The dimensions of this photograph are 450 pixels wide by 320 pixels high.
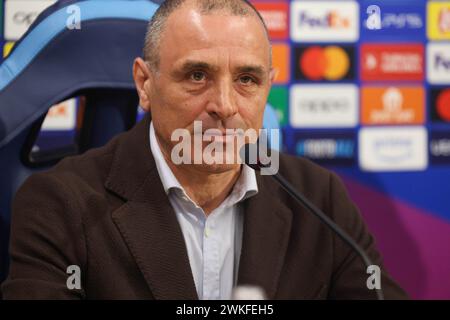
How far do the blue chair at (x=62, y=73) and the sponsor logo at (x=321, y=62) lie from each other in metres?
0.46

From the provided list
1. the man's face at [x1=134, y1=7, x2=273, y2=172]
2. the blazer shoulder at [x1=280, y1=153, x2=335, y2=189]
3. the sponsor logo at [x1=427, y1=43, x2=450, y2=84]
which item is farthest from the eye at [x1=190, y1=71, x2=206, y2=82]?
the sponsor logo at [x1=427, y1=43, x2=450, y2=84]

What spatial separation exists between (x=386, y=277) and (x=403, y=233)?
525 mm

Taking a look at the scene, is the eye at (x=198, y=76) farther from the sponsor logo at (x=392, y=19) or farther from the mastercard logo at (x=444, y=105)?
the mastercard logo at (x=444, y=105)

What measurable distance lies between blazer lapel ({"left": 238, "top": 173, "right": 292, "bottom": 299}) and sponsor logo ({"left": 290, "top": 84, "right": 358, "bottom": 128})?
17.2 inches

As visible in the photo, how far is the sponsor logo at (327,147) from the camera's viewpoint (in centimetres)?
178

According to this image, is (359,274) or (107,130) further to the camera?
(107,130)

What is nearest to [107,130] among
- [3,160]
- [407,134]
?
[3,160]

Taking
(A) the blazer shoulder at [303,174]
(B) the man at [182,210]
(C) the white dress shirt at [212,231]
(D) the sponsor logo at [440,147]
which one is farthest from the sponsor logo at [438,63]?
(C) the white dress shirt at [212,231]

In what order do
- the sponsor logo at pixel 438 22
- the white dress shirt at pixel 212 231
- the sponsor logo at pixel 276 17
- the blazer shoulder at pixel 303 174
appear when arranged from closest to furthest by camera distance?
the white dress shirt at pixel 212 231 < the blazer shoulder at pixel 303 174 < the sponsor logo at pixel 276 17 < the sponsor logo at pixel 438 22

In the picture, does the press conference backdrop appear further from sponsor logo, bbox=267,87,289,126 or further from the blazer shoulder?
the blazer shoulder

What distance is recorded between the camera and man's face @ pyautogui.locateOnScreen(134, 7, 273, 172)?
1.21m

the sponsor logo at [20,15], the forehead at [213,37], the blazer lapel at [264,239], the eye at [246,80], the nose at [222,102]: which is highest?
the sponsor logo at [20,15]
